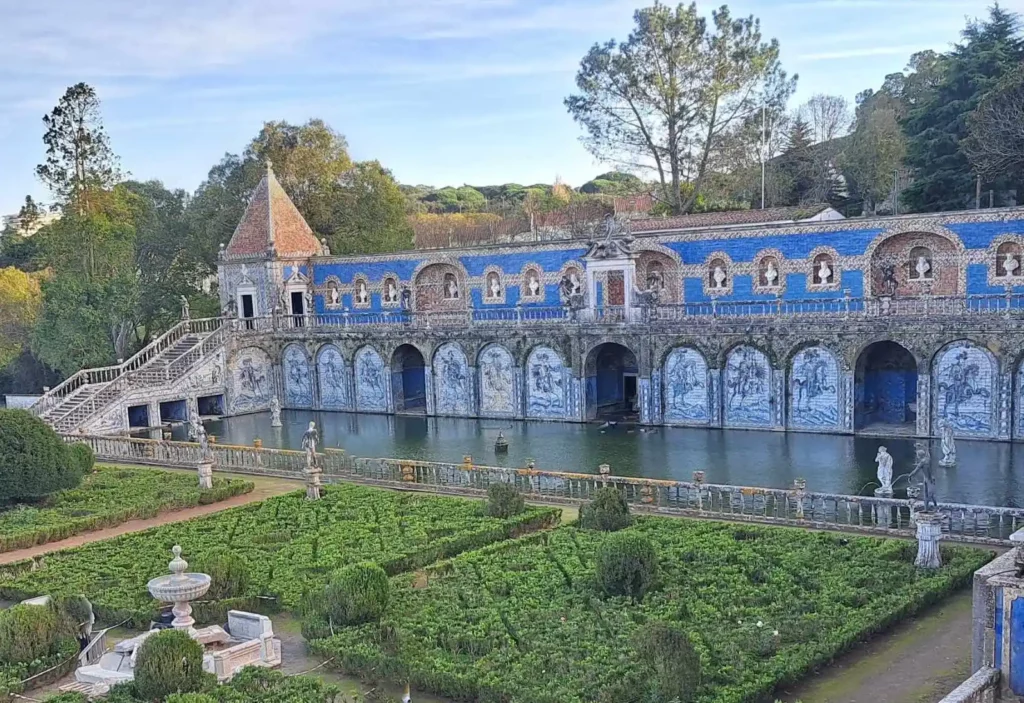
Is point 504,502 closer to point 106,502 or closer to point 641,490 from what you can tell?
point 641,490

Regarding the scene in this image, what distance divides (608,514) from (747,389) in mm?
15810

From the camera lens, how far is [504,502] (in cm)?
2112

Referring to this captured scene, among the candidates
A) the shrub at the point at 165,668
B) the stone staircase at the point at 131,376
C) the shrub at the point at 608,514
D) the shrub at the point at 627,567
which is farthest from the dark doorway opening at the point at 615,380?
the shrub at the point at 165,668

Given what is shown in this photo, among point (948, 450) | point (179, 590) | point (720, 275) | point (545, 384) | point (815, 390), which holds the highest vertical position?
point (720, 275)

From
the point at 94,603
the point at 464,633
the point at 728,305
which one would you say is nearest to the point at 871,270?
the point at 728,305

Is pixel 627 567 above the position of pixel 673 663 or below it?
below

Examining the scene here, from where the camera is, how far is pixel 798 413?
33.5 m

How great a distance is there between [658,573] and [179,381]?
29.9 m

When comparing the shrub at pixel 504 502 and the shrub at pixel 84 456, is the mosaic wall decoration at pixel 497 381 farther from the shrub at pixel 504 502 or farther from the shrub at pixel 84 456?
the shrub at pixel 504 502

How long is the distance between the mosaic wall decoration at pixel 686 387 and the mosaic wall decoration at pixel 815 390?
121 inches

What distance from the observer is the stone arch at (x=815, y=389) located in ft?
107

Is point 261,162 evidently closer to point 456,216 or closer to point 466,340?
point 466,340

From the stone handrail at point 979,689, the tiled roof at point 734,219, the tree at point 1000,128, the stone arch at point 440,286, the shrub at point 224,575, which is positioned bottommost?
the shrub at point 224,575

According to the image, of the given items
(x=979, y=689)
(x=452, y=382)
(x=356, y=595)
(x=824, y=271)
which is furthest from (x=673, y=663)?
(x=452, y=382)
